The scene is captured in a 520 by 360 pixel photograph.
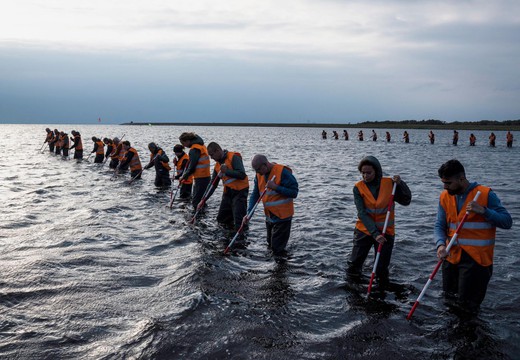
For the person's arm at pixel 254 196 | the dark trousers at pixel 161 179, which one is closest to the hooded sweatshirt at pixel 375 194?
the person's arm at pixel 254 196

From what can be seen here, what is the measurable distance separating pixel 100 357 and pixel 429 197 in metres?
15.3

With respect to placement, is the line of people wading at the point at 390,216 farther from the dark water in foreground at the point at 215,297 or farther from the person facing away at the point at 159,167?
the person facing away at the point at 159,167

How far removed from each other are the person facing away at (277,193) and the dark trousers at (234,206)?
1.97 m

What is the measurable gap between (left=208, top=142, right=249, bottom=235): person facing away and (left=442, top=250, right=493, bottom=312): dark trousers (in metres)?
5.49

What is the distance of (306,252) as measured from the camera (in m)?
9.76

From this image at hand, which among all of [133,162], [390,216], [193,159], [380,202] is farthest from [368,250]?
[133,162]

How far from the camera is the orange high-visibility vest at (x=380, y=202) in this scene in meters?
6.82

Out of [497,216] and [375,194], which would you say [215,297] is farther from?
[497,216]

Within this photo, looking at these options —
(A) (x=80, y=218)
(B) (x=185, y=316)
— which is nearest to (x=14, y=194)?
(A) (x=80, y=218)

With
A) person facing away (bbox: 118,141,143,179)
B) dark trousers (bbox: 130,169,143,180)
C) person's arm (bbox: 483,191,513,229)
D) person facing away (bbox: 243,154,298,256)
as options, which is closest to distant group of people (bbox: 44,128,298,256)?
person facing away (bbox: 243,154,298,256)

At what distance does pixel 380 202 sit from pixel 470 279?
1696mm

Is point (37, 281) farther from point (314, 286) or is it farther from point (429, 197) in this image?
point (429, 197)

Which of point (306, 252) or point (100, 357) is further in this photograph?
point (306, 252)

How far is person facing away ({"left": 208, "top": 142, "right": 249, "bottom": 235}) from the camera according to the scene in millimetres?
10266
